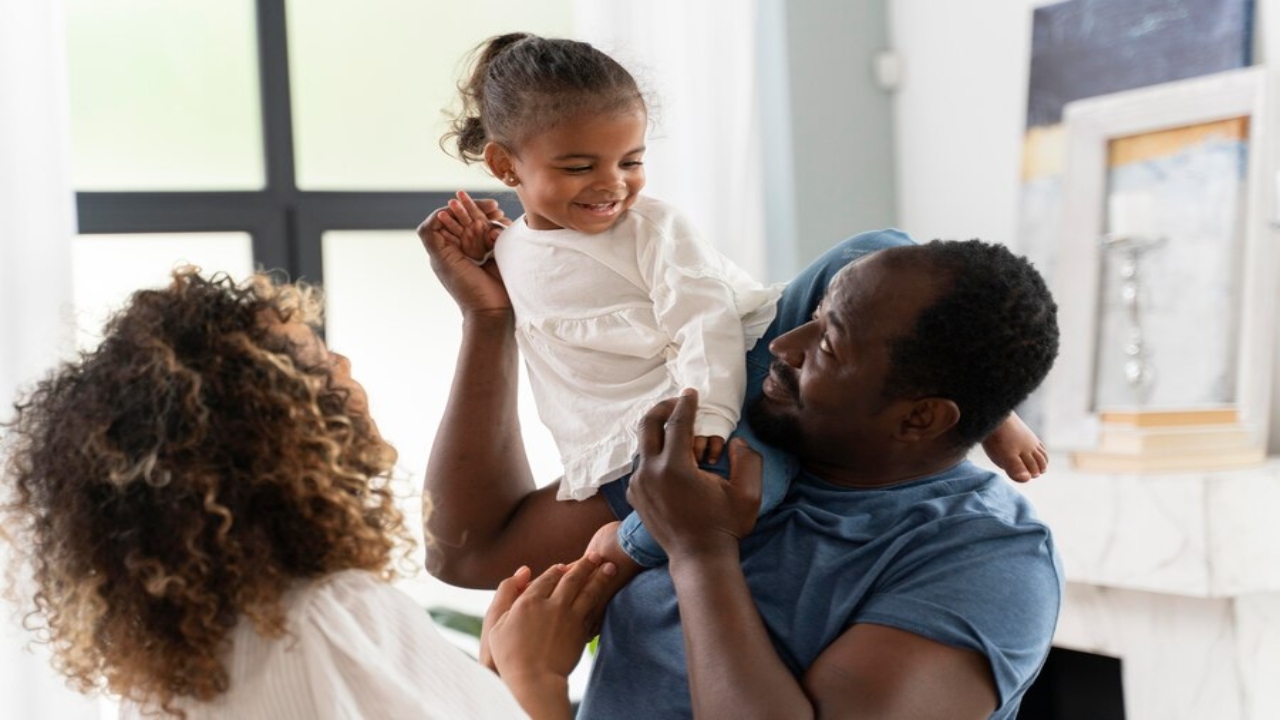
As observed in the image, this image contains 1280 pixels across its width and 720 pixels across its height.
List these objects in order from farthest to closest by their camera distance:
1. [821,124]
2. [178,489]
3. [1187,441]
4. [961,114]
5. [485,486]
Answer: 1. [821,124]
2. [961,114]
3. [1187,441]
4. [485,486]
5. [178,489]

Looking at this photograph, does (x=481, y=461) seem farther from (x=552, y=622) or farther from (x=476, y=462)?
(x=552, y=622)

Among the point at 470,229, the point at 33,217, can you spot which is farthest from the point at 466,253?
the point at 33,217

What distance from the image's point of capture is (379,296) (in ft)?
13.4

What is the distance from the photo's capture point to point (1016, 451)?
5.55 feet

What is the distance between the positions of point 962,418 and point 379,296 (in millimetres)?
2839

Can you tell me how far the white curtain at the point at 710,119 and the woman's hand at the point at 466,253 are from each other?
89.2 inches

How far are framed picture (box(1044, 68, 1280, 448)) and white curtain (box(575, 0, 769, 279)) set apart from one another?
36.1 inches

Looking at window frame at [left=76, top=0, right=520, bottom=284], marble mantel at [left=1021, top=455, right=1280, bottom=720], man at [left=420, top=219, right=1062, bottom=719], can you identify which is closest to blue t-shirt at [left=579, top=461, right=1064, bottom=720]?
man at [left=420, top=219, right=1062, bottom=719]

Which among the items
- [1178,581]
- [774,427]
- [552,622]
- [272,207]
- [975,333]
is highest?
[272,207]

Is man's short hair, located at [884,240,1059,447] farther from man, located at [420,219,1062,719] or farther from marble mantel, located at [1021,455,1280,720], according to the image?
marble mantel, located at [1021,455,1280,720]

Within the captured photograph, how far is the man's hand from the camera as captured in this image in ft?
4.73

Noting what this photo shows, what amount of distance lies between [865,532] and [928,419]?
0.14m

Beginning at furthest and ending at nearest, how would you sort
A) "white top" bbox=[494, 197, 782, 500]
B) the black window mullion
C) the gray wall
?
the gray wall
the black window mullion
"white top" bbox=[494, 197, 782, 500]

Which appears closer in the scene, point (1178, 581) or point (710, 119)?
point (1178, 581)
